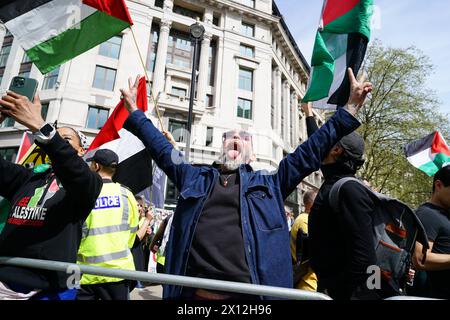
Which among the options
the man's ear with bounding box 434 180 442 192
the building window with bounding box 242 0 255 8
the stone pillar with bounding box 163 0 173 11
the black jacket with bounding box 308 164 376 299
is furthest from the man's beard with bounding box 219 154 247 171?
the building window with bounding box 242 0 255 8

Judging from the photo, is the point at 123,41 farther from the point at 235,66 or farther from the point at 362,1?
the point at 362,1

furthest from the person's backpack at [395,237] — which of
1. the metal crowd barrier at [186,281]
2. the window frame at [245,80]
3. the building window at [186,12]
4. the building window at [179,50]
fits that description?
the building window at [186,12]

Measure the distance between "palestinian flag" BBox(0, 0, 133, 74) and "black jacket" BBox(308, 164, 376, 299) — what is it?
9.52 ft

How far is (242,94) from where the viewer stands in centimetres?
2905

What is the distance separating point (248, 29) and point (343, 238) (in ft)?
112

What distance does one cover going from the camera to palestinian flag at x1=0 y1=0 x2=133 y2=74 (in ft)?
8.99

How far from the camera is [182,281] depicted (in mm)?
1372

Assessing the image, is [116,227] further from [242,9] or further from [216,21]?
[242,9]

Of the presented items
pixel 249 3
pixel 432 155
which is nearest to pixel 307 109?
pixel 432 155

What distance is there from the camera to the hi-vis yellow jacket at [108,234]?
8.13 ft

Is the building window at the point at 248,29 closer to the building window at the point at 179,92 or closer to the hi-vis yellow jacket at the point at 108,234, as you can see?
the building window at the point at 179,92

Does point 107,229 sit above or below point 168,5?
below

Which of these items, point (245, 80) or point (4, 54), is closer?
point (4, 54)

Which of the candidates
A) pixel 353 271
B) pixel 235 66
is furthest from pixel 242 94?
pixel 353 271
